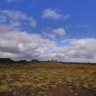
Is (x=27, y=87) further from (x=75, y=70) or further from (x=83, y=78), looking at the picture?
(x=75, y=70)

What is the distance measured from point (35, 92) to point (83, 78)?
841 centimetres

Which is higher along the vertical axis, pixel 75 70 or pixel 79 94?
pixel 75 70

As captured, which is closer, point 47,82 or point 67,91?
point 67,91

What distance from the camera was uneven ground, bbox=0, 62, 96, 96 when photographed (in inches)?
1056

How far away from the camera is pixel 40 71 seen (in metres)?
36.7

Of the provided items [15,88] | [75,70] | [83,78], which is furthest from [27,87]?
[75,70]

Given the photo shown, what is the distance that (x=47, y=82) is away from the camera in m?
30.1

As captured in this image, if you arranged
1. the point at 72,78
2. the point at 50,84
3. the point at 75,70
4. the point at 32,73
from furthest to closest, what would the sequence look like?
the point at 75,70 < the point at 32,73 < the point at 72,78 < the point at 50,84

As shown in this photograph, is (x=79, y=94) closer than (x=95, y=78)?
Yes

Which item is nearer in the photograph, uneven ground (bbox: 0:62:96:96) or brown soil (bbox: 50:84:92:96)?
brown soil (bbox: 50:84:92:96)

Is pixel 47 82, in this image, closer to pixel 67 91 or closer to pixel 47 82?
pixel 47 82

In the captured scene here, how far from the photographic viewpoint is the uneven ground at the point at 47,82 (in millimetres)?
26812

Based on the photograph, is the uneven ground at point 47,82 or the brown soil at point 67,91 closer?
the brown soil at point 67,91

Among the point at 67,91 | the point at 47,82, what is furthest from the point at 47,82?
the point at 67,91
